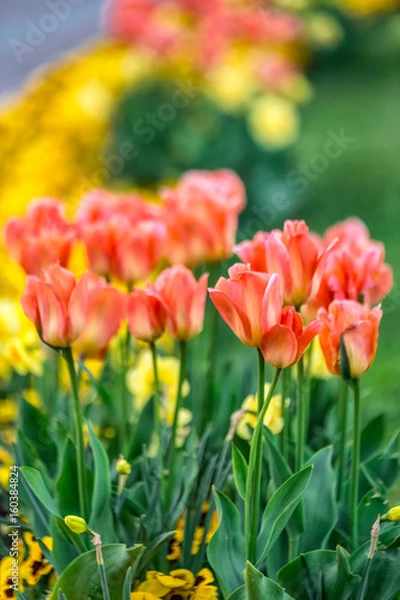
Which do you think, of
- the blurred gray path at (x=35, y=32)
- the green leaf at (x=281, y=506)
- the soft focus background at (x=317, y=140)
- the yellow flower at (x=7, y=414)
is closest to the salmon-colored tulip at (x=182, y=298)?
the green leaf at (x=281, y=506)

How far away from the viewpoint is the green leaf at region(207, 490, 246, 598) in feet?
3.75

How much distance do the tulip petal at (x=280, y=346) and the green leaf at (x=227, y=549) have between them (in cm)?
21

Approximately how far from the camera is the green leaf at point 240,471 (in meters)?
1.15

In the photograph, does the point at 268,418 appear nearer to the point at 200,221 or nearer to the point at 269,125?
the point at 200,221

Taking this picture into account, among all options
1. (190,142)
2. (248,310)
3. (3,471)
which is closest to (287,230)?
(248,310)

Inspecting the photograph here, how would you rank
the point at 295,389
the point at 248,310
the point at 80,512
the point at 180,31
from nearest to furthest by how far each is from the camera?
the point at 248,310 → the point at 80,512 → the point at 295,389 → the point at 180,31

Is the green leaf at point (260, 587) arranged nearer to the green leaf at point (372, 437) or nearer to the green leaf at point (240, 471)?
the green leaf at point (240, 471)

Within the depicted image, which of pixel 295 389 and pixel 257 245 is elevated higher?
pixel 257 245

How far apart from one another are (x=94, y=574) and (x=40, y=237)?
0.53 m

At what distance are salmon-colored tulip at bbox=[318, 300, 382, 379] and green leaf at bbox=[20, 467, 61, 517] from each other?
0.39m

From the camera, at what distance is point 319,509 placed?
121 cm

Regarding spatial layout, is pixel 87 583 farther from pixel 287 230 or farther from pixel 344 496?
pixel 287 230

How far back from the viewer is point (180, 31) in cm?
402

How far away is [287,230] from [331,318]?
13 centimetres
